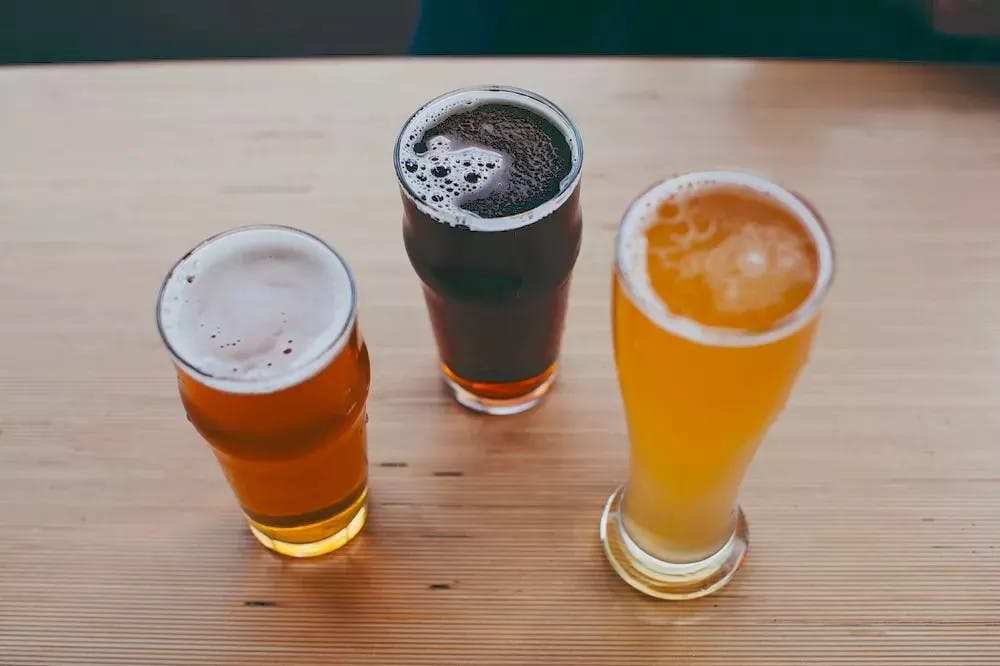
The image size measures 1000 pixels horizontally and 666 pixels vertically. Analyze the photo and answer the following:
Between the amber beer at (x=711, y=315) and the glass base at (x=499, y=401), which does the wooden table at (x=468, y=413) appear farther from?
the amber beer at (x=711, y=315)

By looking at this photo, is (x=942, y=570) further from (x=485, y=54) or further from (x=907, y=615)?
(x=485, y=54)

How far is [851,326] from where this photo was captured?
1135 mm

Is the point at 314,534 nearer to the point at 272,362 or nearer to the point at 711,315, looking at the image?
the point at 272,362

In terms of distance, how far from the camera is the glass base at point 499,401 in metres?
1.11

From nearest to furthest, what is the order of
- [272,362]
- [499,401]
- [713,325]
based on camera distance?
[713,325] < [272,362] < [499,401]

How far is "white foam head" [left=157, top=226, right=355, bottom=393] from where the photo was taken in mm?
820

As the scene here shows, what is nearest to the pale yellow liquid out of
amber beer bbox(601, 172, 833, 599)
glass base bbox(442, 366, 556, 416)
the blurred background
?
amber beer bbox(601, 172, 833, 599)

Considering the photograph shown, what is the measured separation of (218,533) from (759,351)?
Answer: 602 mm

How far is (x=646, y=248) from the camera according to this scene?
30.6 inches

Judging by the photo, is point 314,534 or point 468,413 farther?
point 468,413

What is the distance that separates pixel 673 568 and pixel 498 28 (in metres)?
1.28

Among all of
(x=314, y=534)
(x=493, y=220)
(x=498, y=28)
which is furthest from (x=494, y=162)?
(x=498, y=28)

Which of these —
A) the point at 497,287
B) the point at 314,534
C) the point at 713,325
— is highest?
the point at 713,325

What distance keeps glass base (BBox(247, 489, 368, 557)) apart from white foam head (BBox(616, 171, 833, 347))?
1.35 ft
